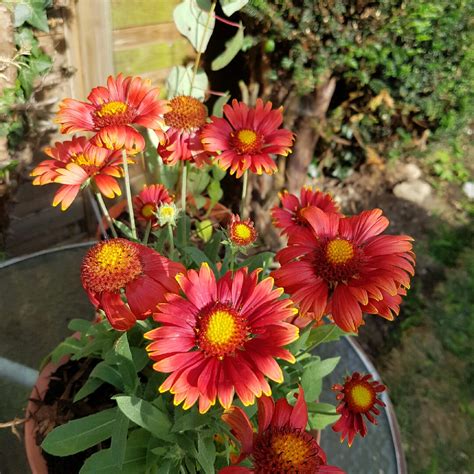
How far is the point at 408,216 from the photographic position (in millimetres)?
2475

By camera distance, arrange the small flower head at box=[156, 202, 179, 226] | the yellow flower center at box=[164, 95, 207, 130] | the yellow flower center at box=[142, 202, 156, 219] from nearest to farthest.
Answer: the small flower head at box=[156, 202, 179, 226] → the yellow flower center at box=[164, 95, 207, 130] → the yellow flower center at box=[142, 202, 156, 219]

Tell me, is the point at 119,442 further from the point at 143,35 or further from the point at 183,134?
the point at 143,35

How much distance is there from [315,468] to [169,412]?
29 cm

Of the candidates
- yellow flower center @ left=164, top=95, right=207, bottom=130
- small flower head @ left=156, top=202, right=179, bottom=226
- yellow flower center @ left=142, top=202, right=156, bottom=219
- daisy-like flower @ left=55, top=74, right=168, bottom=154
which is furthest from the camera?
yellow flower center @ left=142, top=202, right=156, bottom=219

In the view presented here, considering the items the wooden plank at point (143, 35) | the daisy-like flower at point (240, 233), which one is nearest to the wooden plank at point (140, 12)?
the wooden plank at point (143, 35)

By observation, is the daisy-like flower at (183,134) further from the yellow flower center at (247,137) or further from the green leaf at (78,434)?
the green leaf at (78,434)

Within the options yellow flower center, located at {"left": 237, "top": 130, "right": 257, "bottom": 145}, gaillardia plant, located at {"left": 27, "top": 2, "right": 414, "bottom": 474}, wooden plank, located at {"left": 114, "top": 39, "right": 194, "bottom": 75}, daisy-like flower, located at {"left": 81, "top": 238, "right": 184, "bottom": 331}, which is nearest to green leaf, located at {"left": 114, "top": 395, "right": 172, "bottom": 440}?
gaillardia plant, located at {"left": 27, "top": 2, "right": 414, "bottom": 474}

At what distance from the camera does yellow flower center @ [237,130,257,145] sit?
0.85 meters

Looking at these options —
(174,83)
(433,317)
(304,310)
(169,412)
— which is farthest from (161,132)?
(433,317)

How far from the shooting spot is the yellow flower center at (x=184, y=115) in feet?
2.97

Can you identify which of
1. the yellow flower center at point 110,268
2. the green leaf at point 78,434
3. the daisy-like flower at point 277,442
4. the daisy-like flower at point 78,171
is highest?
the daisy-like flower at point 78,171

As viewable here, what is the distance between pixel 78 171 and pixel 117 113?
114mm

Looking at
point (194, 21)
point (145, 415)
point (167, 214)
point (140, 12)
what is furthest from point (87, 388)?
point (140, 12)

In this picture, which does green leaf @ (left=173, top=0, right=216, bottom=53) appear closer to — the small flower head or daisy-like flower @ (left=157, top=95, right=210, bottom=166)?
daisy-like flower @ (left=157, top=95, right=210, bottom=166)
